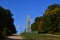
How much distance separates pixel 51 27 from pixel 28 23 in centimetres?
1922

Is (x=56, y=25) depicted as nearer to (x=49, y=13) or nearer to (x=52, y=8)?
(x=49, y=13)

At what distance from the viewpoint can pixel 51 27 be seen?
197 ft

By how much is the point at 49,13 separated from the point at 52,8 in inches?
249

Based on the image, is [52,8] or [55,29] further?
[52,8]

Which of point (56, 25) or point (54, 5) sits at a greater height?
point (54, 5)

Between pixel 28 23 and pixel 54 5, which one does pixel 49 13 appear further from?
pixel 28 23

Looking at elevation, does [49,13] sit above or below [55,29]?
above

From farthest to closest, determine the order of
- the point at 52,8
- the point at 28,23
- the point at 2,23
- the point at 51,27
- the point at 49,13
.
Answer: the point at 28,23
the point at 52,8
the point at 49,13
the point at 51,27
the point at 2,23

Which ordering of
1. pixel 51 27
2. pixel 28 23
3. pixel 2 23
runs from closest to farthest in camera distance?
pixel 2 23 → pixel 51 27 → pixel 28 23

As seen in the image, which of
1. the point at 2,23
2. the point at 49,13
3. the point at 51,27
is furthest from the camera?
the point at 49,13

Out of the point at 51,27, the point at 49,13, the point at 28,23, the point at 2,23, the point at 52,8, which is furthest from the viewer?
the point at 28,23

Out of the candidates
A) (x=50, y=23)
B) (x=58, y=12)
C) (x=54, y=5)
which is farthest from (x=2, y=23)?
(x=54, y=5)

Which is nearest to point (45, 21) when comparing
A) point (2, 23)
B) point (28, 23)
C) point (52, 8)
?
point (52, 8)

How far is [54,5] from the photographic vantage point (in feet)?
237
